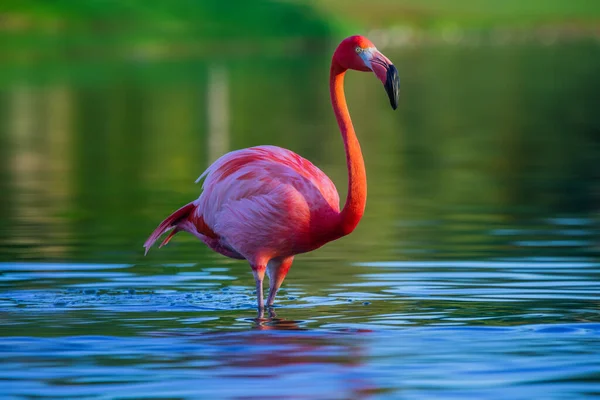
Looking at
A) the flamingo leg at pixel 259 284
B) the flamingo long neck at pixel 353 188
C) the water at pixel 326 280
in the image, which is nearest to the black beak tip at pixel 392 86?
the flamingo long neck at pixel 353 188

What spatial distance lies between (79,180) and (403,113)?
16.7 m

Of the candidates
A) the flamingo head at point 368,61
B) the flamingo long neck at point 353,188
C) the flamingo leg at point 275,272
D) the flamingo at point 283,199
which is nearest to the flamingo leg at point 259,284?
the flamingo at point 283,199

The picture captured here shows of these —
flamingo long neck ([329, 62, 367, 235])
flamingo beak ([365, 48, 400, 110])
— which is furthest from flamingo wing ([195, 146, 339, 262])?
flamingo beak ([365, 48, 400, 110])

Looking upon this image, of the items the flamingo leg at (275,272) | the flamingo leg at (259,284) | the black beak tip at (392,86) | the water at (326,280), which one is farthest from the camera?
the flamingo leg at (275,272)

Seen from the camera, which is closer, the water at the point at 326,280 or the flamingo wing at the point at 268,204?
the water at the point at 326,280

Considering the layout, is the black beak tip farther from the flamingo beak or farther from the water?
the water

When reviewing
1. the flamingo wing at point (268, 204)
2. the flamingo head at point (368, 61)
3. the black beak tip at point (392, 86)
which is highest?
the flamingo head at point (368, 61)

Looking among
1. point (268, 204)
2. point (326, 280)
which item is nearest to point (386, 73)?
point (268, 204)

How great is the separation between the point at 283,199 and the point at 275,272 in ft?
3.07

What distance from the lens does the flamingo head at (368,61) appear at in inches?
365

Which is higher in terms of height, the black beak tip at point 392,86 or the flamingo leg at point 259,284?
the black beak tip at point 392,86

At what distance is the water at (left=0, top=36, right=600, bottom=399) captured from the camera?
Answer: 8.12 metres

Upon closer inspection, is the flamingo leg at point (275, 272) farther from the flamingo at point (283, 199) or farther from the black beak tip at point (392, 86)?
the black beak tip at point (392, 86)

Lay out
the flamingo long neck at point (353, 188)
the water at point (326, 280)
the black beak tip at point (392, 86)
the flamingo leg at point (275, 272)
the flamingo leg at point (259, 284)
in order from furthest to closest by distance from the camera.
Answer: the flamingo leg at point (275, 272)
the flamingo leg at point (259, 284)
the flamingo long neck at point (353, 188)
the black beak tip at point (392, 86)
the water at point (326, 280)
